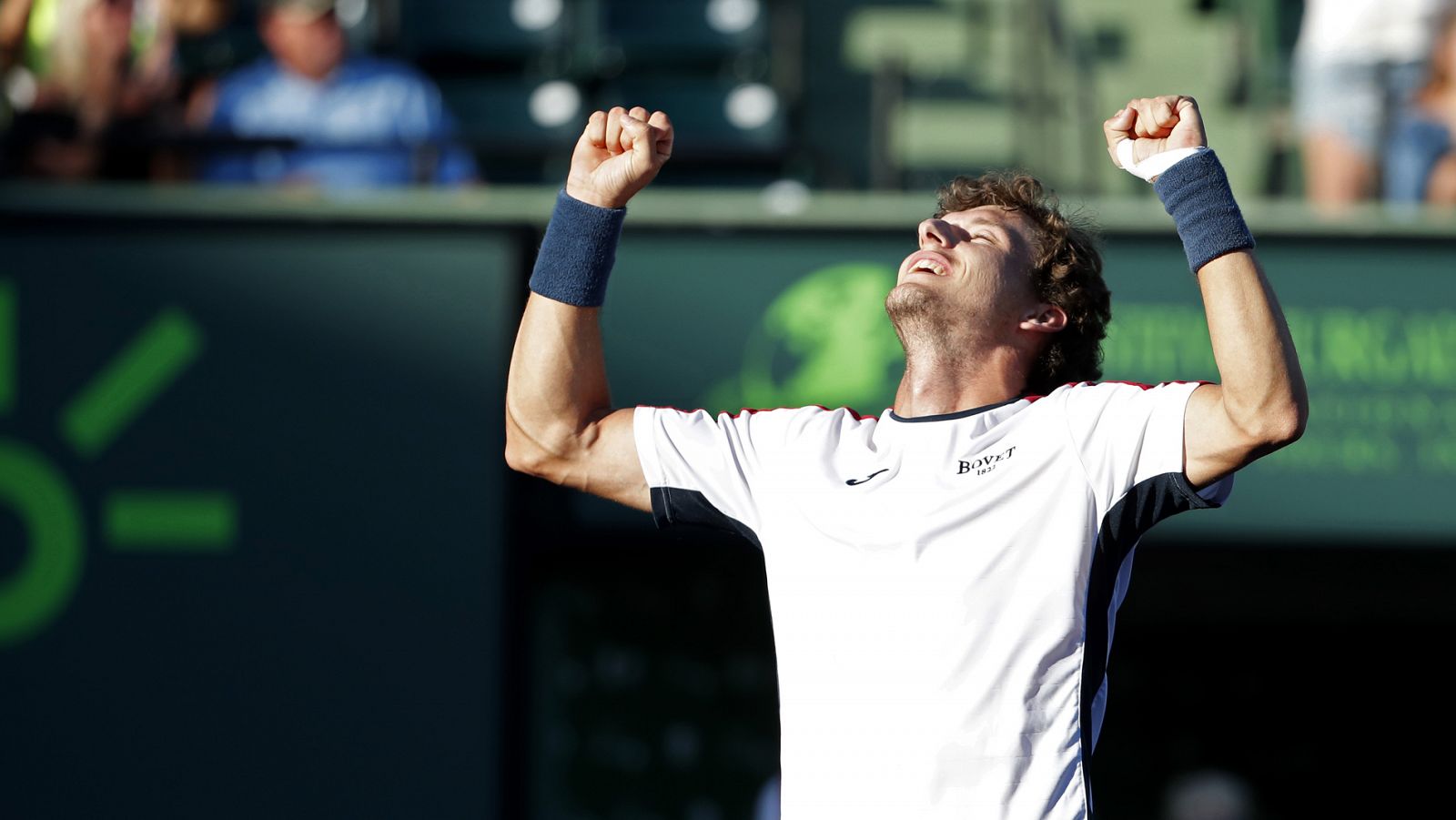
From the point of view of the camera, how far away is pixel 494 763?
6.48 meters

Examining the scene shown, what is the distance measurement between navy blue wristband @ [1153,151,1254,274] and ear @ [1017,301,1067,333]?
37 cm

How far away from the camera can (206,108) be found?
7.07 metres

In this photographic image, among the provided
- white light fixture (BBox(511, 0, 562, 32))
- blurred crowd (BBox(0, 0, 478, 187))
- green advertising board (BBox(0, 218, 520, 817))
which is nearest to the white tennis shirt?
green advertising board (BBox(0, 218, 520, 817))

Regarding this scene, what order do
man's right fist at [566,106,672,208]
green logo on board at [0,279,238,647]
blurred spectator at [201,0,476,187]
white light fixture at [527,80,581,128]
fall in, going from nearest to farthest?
1. man's right fist at [566,106,672,208]
2. green logo on board at [0,279,238,647]
3. blurred spectator at [201,0,476,187]
4. white light fixture at [527,80,581,128]

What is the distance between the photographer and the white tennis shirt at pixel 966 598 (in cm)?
268

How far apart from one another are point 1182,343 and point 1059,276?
141 inches

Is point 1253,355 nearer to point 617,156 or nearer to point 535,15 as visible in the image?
point 617,156

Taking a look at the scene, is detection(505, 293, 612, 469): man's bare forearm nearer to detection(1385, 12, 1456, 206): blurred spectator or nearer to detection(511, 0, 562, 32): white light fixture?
detection(1385, 12, 1456, 206): blurred spectator

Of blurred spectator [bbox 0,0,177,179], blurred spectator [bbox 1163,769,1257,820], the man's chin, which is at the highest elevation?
blurred spectator [bbox 0,0,177,179]

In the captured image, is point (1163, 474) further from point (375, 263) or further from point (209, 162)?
point (209, 162)

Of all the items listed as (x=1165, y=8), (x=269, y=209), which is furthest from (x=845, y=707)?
(x=1165, y=8)

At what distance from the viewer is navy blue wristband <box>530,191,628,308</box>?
9.82 feet

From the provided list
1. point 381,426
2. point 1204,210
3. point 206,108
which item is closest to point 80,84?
point 206,108

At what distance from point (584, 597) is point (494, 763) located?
0.99 meters
